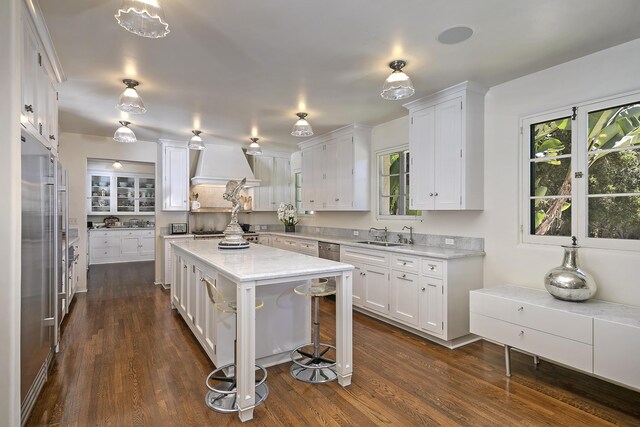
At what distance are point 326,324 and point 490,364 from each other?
1709mm

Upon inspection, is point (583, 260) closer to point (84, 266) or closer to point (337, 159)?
point (337, 159)

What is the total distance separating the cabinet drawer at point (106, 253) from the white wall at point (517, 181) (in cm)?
779

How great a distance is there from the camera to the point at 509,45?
256cm

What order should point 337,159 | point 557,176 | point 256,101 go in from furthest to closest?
point 337,159 → point 256,101 → point 557,176

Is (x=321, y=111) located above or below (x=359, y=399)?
above

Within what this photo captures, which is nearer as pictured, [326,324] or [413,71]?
[413,71]

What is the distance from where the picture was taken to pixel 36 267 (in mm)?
2189

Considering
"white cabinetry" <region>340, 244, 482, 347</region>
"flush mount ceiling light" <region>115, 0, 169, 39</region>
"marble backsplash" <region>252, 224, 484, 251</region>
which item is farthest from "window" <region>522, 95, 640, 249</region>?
"flush mount ceiling light" <region>115, 0, 169, 39</region>

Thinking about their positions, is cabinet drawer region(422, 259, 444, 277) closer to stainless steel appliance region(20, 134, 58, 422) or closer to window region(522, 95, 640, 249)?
window region(522, 95, 640, 249)

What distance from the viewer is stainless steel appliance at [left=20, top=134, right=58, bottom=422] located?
1941 millimetres

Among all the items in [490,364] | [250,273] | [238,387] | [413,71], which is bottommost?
[490,364]

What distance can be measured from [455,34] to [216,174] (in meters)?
4.82

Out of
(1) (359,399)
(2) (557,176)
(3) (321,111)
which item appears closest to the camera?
(1) (359,399)

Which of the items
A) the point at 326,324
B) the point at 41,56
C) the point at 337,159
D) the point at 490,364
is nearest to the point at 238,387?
the point at 326,324
